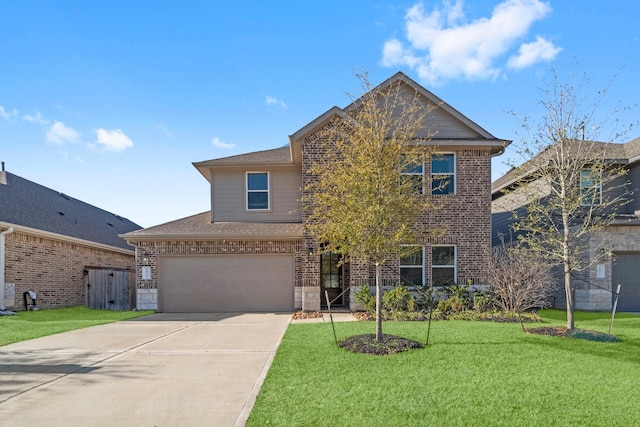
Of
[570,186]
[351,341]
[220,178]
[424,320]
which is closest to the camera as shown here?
[351,341]

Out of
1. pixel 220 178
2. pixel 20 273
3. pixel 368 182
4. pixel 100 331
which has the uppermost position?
pixel 220 178

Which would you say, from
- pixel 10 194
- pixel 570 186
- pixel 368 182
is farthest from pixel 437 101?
pixel 10 194

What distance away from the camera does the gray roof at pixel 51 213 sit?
14816 millimetres

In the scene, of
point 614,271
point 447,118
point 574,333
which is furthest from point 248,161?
point 614,271

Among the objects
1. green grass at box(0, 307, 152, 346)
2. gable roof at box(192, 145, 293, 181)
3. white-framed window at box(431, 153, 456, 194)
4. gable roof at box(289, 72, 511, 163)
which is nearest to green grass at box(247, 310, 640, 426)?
white-framed window at box(431, 153, 456, 194)

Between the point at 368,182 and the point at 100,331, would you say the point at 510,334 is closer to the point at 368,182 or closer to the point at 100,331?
the point at 368,182

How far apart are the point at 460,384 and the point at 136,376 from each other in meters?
4.84

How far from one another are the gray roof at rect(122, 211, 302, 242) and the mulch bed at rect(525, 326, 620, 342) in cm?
738

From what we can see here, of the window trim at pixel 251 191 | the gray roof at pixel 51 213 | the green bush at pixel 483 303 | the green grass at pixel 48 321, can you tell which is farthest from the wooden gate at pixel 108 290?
the green bush at pixel 483 303

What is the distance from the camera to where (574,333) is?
332 inches

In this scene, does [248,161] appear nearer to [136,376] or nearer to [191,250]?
[191,250]

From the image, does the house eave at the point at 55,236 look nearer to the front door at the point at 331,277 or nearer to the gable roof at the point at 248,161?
the gable roof at the point at 248,161

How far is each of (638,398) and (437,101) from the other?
10283 mm

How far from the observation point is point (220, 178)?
15109 mm
